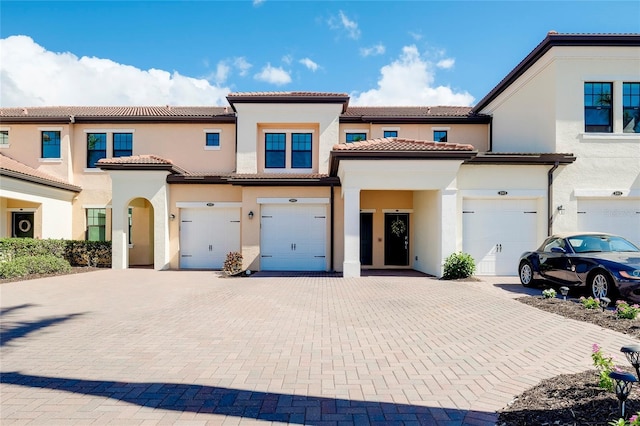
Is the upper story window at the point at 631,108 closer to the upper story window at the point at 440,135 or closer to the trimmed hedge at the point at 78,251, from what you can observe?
the upper story window at the point at 440,135

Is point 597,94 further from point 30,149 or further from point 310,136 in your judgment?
point 30,149

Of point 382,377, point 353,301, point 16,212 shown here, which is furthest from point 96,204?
point 382,377

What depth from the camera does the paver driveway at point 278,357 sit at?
12.1ft

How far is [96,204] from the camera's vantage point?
18359 millimetres

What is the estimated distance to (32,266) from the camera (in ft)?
44.3

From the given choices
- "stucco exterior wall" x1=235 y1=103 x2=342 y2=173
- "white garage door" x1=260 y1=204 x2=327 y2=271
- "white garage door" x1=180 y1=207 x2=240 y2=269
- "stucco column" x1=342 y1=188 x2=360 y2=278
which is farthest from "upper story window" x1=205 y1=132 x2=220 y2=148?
"stucco column" x1=342 y1=188 x2=360 y2=278

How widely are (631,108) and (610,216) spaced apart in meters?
4.09

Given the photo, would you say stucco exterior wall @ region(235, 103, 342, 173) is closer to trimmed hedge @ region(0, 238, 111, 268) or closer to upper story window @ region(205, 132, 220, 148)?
upper story window @ region(205, 132, 220, 148)

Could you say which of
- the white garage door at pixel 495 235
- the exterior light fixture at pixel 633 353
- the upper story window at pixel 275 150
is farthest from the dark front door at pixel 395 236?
the exterior light fixture at pixel 633 353

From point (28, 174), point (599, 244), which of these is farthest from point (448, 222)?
point (28, 174)

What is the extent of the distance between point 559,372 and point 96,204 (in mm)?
20183

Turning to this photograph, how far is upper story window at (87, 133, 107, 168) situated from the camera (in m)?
18.4

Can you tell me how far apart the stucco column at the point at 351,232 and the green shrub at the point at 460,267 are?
10.2ft

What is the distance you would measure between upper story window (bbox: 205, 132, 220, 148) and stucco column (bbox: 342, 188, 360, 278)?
9.08 metres
